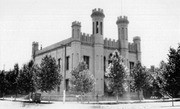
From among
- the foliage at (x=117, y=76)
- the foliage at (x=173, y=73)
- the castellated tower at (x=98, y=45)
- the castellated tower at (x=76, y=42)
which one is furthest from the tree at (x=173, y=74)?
the castellated tower at (x=98, y=45)

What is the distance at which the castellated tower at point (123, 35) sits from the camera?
55.3 meters

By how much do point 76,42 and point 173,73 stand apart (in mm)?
23760

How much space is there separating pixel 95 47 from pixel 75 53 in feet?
16.8

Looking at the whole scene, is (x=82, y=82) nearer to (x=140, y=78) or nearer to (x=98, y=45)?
(x=98, y=45)

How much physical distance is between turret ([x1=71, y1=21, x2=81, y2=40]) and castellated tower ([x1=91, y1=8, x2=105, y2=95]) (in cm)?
392

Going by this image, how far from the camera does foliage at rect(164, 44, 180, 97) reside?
27.9 meters

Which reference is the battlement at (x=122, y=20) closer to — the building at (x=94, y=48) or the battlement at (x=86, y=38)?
the building at (x=94, y=48)

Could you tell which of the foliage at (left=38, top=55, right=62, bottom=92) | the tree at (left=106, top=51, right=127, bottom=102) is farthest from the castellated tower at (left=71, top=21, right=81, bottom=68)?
the tree at (left=106, top=51, right=127, bottom=102)

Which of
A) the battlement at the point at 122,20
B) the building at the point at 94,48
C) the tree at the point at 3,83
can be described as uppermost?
the battlement at the point at 122,20

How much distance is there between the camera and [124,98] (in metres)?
52.3

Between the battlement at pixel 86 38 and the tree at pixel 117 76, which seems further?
the battlement at pixel 86 38

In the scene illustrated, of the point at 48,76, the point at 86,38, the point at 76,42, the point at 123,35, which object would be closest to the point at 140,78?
the point at 123,35

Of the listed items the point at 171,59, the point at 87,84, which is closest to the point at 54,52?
the point at 87,84

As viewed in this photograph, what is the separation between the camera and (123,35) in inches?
2191
